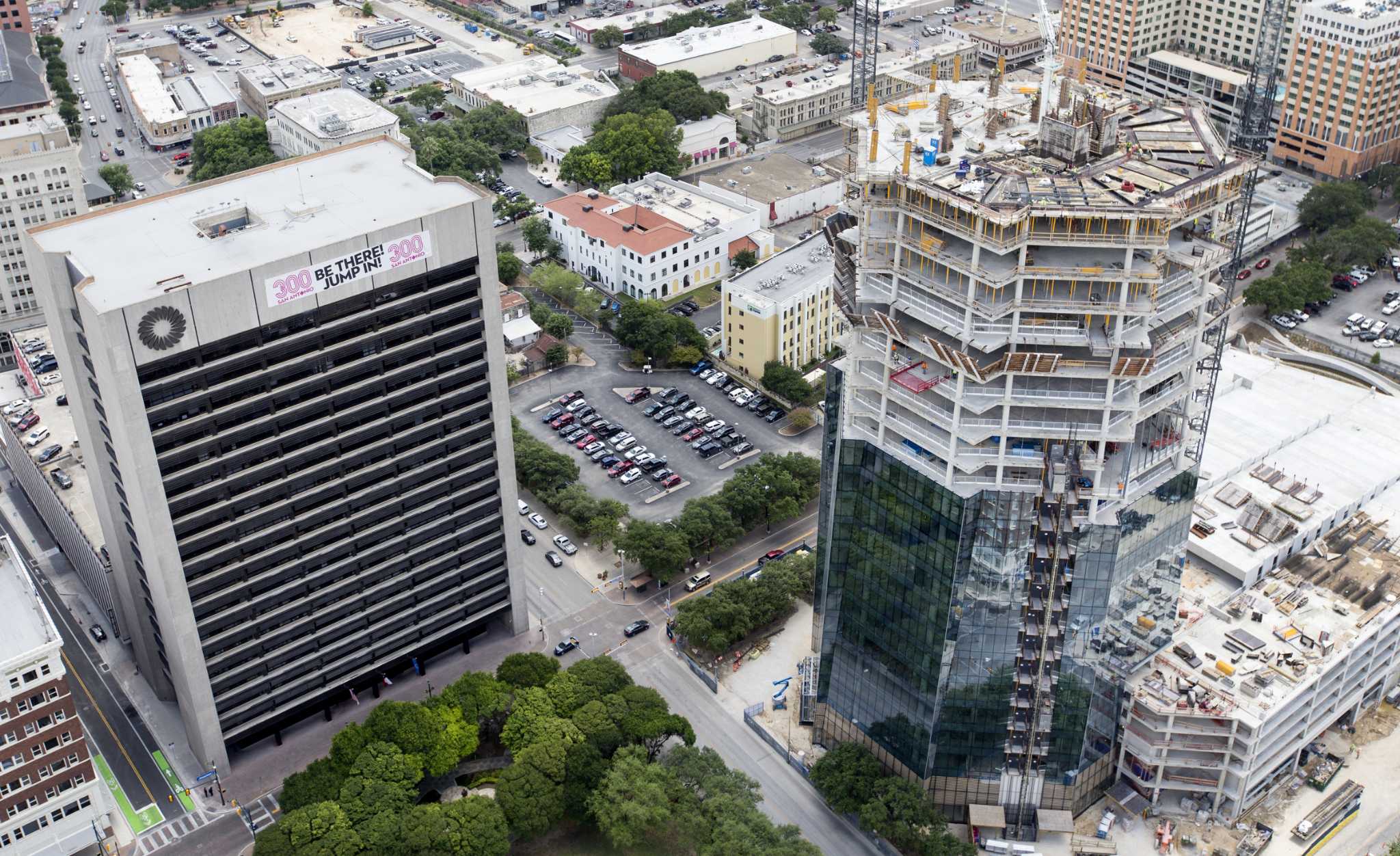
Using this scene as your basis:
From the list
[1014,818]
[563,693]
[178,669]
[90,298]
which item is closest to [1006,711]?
[1014,818]

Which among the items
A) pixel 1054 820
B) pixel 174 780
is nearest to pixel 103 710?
pixel 174 780

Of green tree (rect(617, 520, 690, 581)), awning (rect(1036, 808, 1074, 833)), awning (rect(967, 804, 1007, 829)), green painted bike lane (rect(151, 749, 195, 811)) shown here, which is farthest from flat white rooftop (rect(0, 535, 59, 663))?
awning (rect(1036, 808, 1074, 833))

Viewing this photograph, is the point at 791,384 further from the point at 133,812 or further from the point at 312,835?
the point at 133,812

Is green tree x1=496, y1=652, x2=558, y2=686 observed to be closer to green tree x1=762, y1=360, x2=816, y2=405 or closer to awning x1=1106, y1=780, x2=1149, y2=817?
awning x1=1106, y1=780, x2=1149, y2=817

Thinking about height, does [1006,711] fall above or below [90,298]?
below

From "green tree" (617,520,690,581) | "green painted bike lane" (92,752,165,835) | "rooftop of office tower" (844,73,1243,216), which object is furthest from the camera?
"green tree" (617,520,690,581)

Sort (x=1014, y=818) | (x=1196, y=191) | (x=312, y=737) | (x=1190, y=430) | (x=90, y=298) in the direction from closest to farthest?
1. (x=1196, y=191)
2. (x=90, y=298)
3. (x=1190, y=430)
4. (x=1014, y=818)
5. (x=312, y=737)

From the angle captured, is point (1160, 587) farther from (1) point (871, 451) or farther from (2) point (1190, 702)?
(1) point (871, 451)
